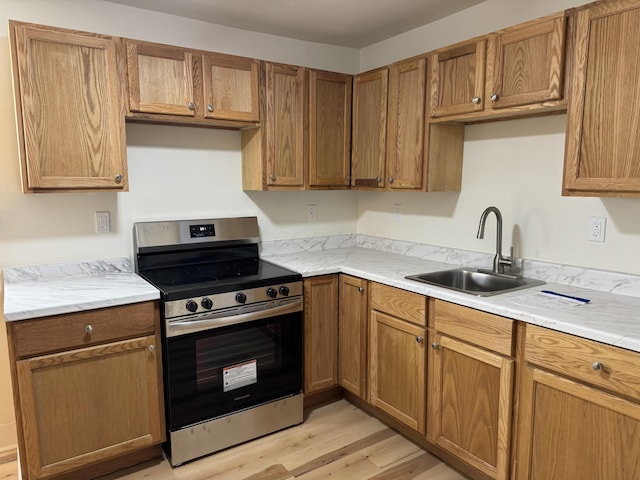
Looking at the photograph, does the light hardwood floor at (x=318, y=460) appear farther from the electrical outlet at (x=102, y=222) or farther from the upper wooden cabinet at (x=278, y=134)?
the upper wooden cabinet at (x=278, y=134)

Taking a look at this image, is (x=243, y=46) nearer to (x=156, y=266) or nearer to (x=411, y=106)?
(x=411, y=106)

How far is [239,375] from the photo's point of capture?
7.98 feet

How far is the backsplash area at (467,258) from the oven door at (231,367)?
790 millimetres

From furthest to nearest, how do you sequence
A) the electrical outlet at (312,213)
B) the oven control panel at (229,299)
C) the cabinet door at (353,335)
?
the electrical outlet at (312,213)
the cabinet door at (353,335)
the oven control panel at (229,299)

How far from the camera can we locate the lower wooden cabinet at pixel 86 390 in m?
1.92

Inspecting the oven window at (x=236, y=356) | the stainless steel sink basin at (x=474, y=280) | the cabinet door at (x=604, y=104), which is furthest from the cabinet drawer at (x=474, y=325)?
the oven window at (x=236, y=356)

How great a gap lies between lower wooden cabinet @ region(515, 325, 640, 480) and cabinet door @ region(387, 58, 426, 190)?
1217mm

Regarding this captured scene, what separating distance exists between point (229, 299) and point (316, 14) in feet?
5.71

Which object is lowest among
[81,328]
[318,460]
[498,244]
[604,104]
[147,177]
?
[318,460]

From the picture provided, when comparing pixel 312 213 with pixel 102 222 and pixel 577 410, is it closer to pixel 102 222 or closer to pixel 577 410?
pixel 102 222

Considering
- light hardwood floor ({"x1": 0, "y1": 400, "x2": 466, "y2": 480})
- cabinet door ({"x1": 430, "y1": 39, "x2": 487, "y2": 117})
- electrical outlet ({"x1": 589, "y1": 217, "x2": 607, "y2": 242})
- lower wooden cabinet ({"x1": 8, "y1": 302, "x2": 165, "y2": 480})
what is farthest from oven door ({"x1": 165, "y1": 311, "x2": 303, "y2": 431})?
electrical outlet ({"x1": 589, "y1": 217, "x2": 607, "y2": 242})

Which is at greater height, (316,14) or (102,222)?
(316,14)

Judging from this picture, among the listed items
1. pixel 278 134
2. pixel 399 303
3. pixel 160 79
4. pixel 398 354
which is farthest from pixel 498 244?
pixel 160 79

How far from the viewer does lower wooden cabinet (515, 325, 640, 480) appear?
151 cm
